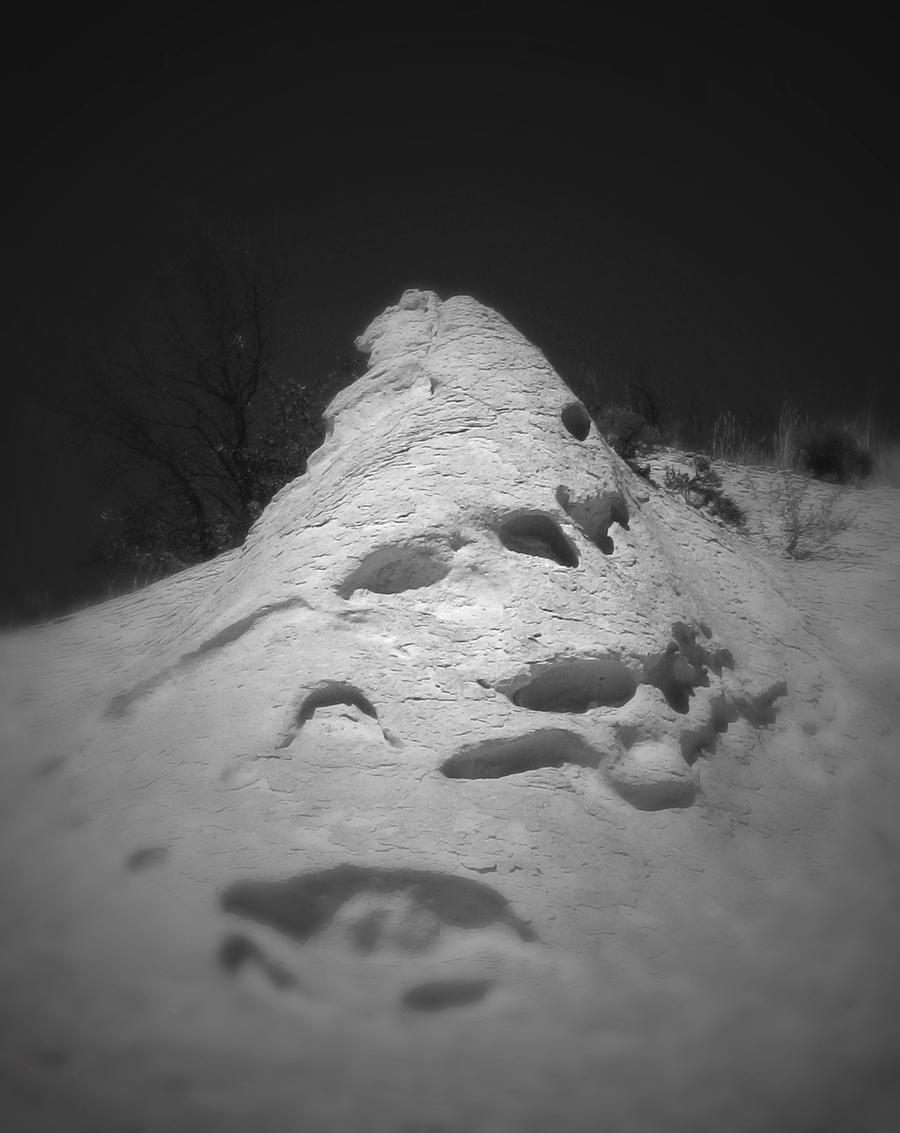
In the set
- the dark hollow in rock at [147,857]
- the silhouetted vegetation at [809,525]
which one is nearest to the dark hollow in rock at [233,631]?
the dark hollow in rock at [147,857]

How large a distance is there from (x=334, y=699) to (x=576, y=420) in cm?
223

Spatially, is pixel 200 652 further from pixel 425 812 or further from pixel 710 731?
pixel 710 731

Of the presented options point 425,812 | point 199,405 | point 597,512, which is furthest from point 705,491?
point 199,405

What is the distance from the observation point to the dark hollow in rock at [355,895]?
2322mm

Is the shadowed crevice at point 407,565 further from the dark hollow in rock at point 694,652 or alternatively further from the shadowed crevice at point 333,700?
the dark hollow in rock at point 694,652

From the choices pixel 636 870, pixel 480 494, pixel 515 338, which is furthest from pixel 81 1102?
pixel 515 338

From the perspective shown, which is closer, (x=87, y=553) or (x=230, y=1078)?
(x=230, y=1078)

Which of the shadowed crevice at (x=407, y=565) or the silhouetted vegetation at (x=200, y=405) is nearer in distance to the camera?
the shadowed crevice at (x=407, y=565)

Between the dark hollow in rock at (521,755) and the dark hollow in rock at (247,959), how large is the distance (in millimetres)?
817

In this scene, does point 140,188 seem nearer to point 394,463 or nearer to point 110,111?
point 110,111

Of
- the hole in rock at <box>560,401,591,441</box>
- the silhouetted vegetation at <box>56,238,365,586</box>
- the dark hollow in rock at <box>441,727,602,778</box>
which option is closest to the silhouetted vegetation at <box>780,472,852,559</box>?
the hole in rock at <box>560,401,591,441</box>

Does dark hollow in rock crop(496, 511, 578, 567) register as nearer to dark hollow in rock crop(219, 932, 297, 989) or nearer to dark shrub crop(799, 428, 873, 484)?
dark hollow in rock crop(219, 932, 297, 989)

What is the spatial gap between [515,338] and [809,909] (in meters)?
3.46

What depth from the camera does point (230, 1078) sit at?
6.33 feet
